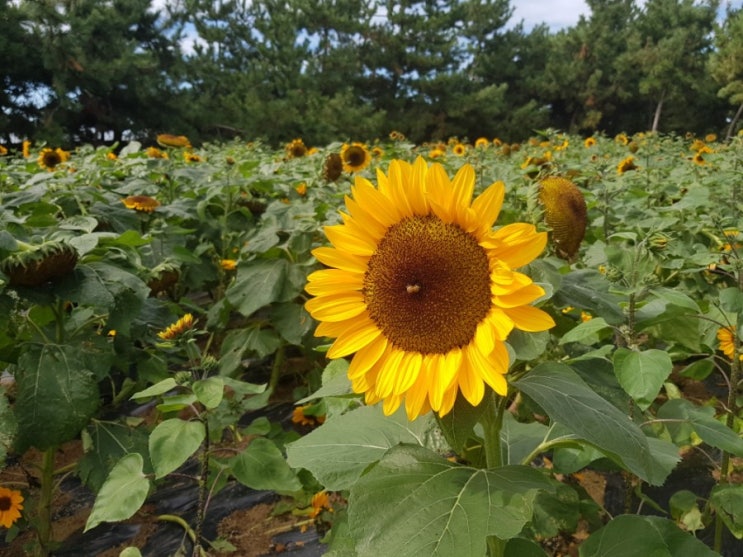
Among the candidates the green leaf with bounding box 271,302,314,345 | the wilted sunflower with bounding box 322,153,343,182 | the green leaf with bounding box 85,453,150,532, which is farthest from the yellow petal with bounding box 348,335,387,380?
the wilted sunflower with bounding box 322,153,343,182

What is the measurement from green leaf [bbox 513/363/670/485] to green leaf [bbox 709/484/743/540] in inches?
22.1

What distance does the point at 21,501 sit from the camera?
1762 millimetres

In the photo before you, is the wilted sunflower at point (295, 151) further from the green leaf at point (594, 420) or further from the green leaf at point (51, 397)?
the green leaf at point (594, 420)

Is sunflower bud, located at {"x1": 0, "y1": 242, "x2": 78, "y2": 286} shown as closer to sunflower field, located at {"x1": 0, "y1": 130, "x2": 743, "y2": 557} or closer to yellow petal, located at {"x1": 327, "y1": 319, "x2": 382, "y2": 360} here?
sunflower field, located at {"x1": 0, "y1": 130, "x2": 743, "y2": 557}

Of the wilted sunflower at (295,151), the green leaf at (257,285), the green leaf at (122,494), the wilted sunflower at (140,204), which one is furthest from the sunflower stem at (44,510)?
the wilted sunflower at (295,151)

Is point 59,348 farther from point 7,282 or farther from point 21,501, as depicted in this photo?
point 21,501

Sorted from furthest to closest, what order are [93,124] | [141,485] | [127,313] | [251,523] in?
[93,124]
[251,523]
[127,313]
[141,485]

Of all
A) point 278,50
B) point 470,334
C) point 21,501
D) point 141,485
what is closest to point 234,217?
point 21,501

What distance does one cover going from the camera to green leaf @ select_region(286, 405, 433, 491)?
1.07 m

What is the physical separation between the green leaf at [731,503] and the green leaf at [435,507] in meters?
0.65

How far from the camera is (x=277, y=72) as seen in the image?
21.9m

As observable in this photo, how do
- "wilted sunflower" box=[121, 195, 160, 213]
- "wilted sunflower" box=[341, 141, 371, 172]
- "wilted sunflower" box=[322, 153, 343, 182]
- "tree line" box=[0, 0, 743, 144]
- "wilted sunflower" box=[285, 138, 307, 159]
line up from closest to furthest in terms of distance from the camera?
1. "wilted sunflower" box=[121, 195, 160, 213]
2. "wilted sunflower" box=[322, 153, 343, 182]
3. "wilted sunflower" box=[341, 141, 371, 172]
4. "wilted sunflower" box=[285, 138, 307, 159]
5. "tree line" box=[0, 0, 743, 144]

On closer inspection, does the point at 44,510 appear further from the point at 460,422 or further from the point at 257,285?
the point at 460,422

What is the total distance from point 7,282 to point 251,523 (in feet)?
3.50
